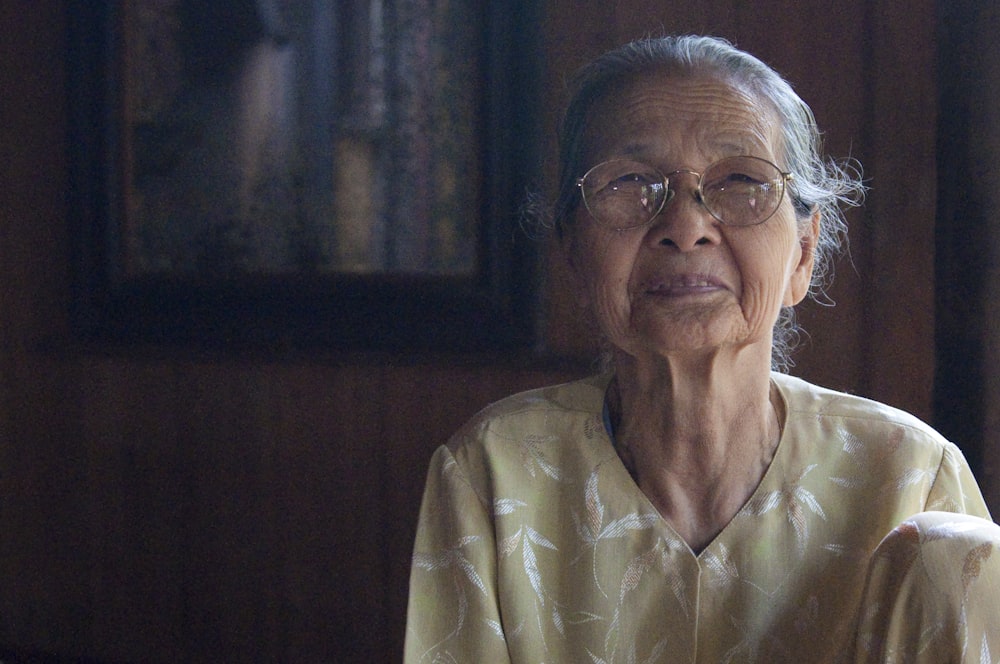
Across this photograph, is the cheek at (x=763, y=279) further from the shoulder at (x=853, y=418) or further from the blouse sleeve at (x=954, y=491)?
the blouse sleeve at (x=954, y=491)

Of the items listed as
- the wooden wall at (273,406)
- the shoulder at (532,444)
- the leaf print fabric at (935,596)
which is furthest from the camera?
the wooden wall at (273,406)

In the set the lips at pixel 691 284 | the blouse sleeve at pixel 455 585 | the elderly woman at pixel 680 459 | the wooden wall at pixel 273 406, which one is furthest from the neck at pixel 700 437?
the wooden wall at pixel 273 406

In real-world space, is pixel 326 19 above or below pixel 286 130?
above

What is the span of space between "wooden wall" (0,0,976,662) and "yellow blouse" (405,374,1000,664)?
0.94 metres

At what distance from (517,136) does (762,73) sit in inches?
41.6

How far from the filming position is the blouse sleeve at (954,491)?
42.3 inches

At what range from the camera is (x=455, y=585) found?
110cm

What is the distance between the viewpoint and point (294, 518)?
95.6 inches

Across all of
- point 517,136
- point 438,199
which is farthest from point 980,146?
point 438,199

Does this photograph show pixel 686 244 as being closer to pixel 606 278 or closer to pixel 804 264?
pixel 606 278

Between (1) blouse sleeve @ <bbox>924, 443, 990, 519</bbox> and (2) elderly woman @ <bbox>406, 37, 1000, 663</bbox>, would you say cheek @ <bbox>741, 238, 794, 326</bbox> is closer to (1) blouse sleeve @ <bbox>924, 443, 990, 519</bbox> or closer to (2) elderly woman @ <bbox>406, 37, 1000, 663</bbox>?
(2) elderly woman @ <bbox>406, 37, 1000, 663</bbox>

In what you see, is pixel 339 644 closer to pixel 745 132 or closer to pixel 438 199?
pixel 438 199

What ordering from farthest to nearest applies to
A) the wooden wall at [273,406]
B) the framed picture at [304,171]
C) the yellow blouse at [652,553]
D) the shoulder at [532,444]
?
the framed picture at [304,171] < the wooden wall at [273,406] < the shoulder at [532,444] < the yellow blouse at [652,553]

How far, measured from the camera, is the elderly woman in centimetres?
107
